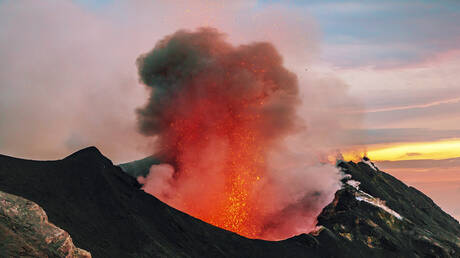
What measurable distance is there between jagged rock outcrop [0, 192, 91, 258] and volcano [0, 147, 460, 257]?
4.76 feet

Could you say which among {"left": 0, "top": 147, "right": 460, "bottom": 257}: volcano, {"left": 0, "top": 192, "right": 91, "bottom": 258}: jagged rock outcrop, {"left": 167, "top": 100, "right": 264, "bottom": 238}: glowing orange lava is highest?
{"left": 167, "top": 100, "right": 264, "bottom": 238}: glowing orange lava

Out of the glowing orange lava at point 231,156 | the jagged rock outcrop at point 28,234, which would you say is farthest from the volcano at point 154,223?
the glowing orange lava at point 231,156

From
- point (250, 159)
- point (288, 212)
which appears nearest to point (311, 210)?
point (288, 212)

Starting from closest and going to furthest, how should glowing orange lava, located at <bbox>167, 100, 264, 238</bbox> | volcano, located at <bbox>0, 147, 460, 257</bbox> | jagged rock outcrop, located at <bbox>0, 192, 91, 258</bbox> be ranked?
1. jagged rock outcrop, located at <bbox>0, 192, 91, 258</bbox>
2. volcano, located at <bbox>0, 147, 460, 257</bbox>
3. glowing orange lava, located at <bbox>167, 100, 264, 238</bbox>

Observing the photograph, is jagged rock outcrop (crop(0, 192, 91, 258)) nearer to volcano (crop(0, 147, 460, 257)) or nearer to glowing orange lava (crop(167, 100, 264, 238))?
→ volcano (crop(0, 147, 460, 257))

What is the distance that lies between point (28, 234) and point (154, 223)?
24.6 m

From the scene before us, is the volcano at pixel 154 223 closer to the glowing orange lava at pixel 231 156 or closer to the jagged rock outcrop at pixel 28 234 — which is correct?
the jagged rock outcrop at pixel 28 234

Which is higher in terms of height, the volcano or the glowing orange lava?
the glowing orange lava

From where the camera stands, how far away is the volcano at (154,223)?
190ft

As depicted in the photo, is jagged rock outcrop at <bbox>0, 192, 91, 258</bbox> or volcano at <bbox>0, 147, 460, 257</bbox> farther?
volcano at <bbox>0, 147, 460, 257</bbox>

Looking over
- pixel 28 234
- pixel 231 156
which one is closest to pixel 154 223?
pixel 28 234

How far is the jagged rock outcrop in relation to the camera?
137 ft

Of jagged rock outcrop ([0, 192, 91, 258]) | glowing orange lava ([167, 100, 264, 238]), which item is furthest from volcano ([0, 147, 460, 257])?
glowing orange lava ([167, 100, 264, 238])

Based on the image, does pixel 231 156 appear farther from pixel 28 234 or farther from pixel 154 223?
pixel 28 234
